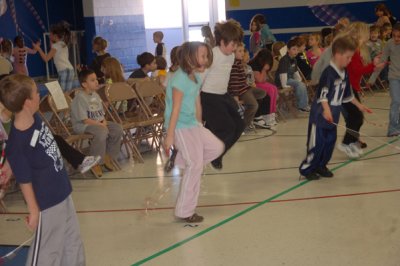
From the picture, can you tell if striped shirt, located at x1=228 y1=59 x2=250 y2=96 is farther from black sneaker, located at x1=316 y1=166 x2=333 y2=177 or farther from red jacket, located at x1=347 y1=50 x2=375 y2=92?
black sneaker, located at x1=316 y1=166 x2=333 y2=177

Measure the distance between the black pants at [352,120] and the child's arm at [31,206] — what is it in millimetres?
4005

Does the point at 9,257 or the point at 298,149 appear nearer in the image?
the point at 9,257

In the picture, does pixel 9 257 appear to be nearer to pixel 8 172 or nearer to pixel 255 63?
pixel 8 172

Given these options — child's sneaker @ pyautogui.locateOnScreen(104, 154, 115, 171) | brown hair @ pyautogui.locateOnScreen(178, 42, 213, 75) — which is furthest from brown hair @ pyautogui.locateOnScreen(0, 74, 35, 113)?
child's sneaker @ pyautogui.locateOnScreen(104, 154, 115, 171)

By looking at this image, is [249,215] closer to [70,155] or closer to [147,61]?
[70,155]

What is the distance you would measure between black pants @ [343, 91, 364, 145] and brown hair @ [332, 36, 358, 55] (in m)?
1.02

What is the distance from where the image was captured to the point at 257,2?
1517cm

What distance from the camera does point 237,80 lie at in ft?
25.3

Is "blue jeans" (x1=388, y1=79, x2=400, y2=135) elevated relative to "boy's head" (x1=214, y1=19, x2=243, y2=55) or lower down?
lower down

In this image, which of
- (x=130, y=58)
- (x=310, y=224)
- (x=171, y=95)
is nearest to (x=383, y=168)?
(x=310, y=224)

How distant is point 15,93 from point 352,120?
13.4 feet

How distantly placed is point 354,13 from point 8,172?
12100mm

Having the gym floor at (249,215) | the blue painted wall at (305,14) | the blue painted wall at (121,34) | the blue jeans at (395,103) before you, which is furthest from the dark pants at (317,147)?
the blue painted wall at (121,34)

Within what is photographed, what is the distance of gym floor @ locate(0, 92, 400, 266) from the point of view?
3938 millimetres
